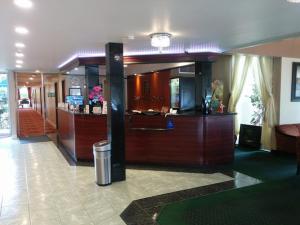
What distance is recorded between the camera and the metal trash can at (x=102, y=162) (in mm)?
4242

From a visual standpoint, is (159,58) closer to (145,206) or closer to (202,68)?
(202,68)

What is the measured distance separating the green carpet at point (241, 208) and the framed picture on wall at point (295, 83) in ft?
11.3

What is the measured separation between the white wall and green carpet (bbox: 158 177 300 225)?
10.0 feet

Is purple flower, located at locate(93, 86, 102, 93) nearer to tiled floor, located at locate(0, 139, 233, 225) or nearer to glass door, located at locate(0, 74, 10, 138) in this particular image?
tiled floor, located at locate(0, 139, 233, 225)

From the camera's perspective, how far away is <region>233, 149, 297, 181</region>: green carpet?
4832 mm

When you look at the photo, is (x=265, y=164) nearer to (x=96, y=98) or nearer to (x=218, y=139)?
(x=218, y=139)

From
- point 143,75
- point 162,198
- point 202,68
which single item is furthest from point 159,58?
point 162,198

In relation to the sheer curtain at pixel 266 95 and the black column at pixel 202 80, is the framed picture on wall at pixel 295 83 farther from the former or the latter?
the black column at pixel 202 80

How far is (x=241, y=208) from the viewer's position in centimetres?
342

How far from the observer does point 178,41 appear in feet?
15.0

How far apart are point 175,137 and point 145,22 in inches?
105

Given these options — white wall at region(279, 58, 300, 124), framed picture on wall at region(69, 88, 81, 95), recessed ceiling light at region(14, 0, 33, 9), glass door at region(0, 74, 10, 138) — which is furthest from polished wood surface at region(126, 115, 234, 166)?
glass door at region(0, 74, 10, 138)

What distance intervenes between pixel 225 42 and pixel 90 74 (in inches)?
134

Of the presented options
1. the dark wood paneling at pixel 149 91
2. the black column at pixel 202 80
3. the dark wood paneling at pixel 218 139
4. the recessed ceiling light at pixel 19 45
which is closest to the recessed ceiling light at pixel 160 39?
the black column at pixel 202 80
